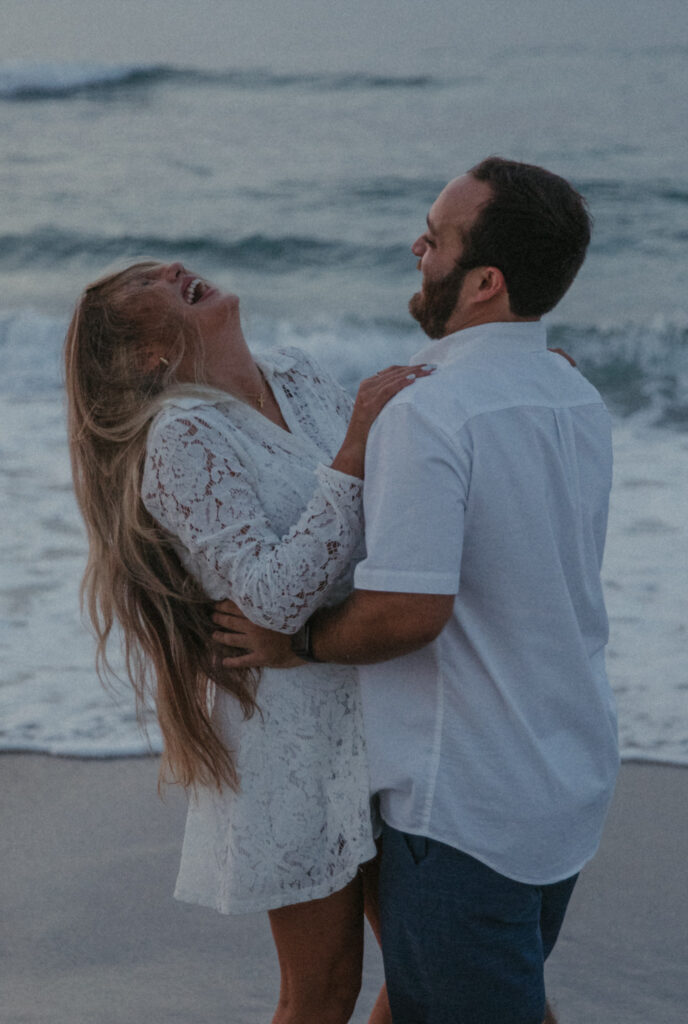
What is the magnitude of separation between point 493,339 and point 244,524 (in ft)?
1.56

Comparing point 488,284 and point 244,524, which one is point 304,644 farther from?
point 488,284

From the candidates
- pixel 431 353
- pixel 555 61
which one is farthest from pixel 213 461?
pixel 555 61

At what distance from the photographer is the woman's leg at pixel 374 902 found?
6.50 ft

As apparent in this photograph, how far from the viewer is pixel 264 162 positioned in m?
15.7

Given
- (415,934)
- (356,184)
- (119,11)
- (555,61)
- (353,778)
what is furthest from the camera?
(119,11)

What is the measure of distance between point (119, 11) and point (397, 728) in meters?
18.3

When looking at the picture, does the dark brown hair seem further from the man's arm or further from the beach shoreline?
the beach shoreline

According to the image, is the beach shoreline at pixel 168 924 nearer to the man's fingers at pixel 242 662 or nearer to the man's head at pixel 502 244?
the man's fingers at pixel 242 662

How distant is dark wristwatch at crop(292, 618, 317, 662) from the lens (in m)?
1.73

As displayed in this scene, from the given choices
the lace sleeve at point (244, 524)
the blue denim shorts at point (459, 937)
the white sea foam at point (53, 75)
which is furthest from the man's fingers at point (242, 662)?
the white sea foam at point (53, 75)

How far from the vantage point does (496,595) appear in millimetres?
1554

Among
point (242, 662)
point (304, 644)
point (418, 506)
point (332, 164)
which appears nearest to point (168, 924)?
point (242, 662)

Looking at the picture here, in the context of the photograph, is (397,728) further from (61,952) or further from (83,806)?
(83,806)

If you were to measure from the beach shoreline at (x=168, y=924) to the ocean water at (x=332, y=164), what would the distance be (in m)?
4.18
